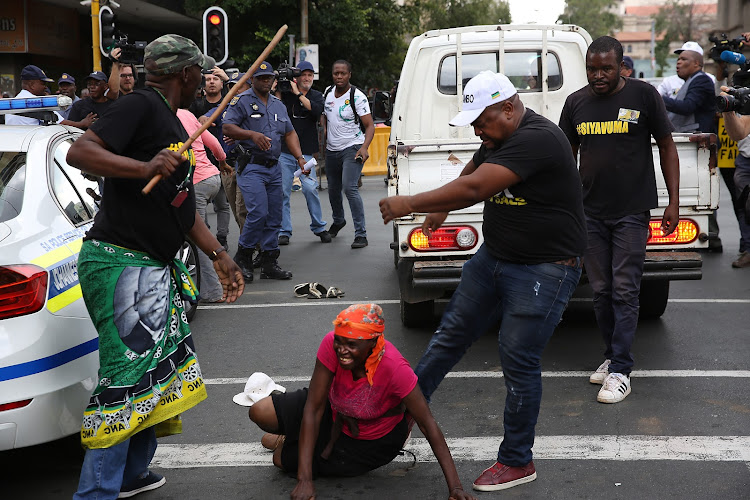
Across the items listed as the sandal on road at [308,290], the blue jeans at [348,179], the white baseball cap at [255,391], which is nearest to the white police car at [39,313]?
the white baseball cap at [255,391]

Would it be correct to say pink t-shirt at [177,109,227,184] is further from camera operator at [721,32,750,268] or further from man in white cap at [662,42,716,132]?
Answer: man in white cap at [662,42,716,132]

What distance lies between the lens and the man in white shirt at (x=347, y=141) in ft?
36.4

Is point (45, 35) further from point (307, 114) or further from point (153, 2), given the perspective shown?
point (307, 114)

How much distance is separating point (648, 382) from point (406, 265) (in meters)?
1.83

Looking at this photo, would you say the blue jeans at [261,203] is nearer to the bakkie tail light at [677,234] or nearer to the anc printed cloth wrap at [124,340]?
the bakkie tail light at [677,234]

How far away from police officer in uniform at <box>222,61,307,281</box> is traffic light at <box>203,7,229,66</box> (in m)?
5.86

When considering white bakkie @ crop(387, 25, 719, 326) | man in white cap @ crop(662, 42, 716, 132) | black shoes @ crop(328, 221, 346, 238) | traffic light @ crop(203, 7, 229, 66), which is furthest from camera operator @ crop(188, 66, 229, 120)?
man in white cap @ crop(662, 42, 716, 132)

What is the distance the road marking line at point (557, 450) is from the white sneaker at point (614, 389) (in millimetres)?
558

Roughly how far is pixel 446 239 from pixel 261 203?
2.96 meters

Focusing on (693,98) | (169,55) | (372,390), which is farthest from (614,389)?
(693,98)

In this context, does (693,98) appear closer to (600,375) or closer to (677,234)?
(677,234)

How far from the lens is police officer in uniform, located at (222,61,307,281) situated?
879cm

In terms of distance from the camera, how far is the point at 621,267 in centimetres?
545

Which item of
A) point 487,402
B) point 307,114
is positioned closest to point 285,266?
point 307,114
